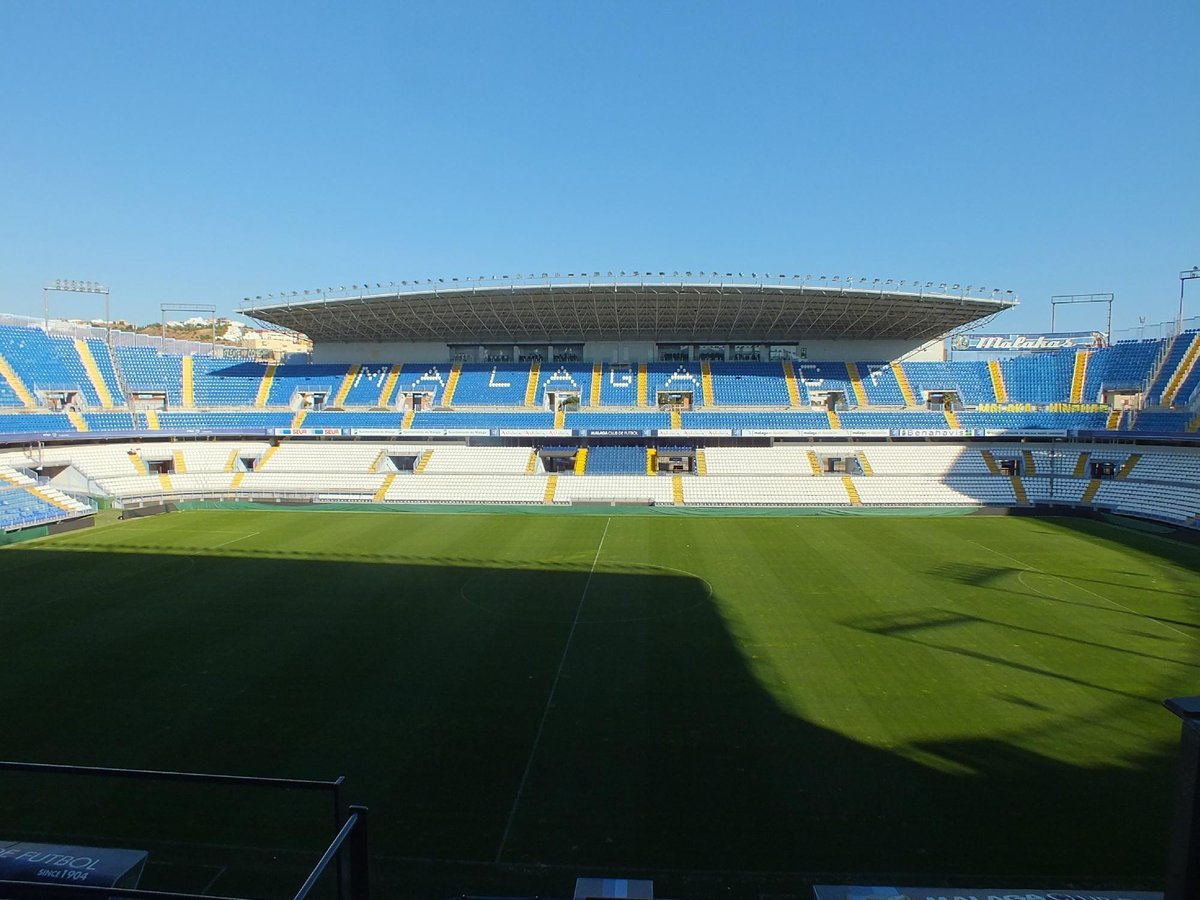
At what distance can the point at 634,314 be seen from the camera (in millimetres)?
39875

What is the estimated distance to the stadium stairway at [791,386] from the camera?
40688 mm

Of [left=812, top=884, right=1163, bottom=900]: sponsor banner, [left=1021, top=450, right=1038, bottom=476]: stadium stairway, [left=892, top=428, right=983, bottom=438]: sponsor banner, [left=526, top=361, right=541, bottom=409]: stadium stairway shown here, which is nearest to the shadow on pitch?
A: [left=812, top=884, right=1163, bottom=900]: sponsor banner

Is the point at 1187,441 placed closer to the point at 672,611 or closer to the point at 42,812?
the point at 672,611

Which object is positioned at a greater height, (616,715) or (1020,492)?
(1020,492)

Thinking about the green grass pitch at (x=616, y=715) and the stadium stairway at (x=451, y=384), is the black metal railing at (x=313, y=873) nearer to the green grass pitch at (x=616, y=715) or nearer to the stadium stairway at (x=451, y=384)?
the green grass pitch at (x=616, y=715)

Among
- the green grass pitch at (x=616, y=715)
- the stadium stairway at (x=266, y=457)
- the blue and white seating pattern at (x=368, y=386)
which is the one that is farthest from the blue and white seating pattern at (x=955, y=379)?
the stadium stairway at (x=266, y=457)

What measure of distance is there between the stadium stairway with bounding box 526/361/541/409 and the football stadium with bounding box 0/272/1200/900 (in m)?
0.23

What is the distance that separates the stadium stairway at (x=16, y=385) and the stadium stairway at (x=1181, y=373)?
57801 mm

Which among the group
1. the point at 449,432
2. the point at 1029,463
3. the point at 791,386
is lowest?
the point at 1029,463

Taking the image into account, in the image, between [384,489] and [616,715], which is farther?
[384,489]

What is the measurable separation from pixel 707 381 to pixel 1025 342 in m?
22.5

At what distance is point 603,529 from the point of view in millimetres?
27234

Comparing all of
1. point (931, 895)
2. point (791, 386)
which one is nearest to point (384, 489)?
point (791, 386)

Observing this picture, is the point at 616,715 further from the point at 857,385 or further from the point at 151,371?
the point at 151,371
